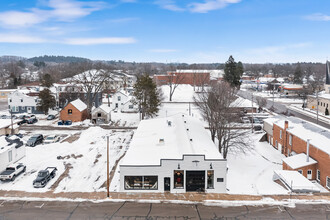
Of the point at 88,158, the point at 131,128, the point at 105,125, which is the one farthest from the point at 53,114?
the point at 88,158

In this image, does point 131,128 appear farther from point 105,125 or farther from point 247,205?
point 247,205

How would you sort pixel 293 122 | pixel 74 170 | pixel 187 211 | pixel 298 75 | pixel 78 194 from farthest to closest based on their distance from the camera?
pixel 298 75 < pixel 293 122 < pixel 74 170 < pixel 78 194 < pixel 187 211

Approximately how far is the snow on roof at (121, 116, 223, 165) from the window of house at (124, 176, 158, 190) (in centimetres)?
114

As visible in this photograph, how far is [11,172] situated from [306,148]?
27.7m

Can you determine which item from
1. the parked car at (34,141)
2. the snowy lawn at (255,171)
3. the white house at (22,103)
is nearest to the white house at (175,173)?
the snowy lawn at (255,171)

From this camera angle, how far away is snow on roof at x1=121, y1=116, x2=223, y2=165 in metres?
23.1

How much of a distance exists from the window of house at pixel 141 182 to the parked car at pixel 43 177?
7.16 metres

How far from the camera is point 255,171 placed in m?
28.5

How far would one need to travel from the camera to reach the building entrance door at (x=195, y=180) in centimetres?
2223

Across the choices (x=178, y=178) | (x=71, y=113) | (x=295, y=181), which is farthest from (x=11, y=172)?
(x=71, y=113)

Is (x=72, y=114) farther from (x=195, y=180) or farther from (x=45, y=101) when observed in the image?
(x=195, y=180)

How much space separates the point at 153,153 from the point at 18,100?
44.2m

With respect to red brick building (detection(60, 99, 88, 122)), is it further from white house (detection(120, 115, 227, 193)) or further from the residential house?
white house (detection(120, 115, 227, 193))

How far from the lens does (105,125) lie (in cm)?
4950
